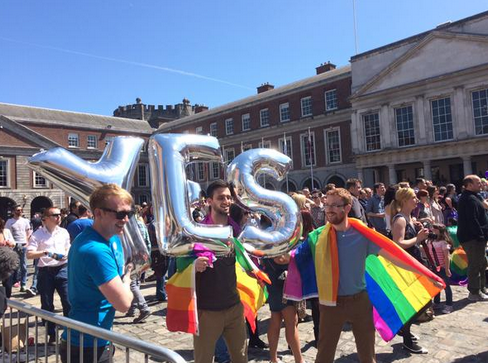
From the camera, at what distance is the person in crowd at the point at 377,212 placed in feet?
28.2

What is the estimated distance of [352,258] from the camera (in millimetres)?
3223

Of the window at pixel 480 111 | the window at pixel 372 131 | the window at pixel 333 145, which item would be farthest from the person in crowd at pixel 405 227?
the window at pixel 333 145

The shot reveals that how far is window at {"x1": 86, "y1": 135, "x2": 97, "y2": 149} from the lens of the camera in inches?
1775

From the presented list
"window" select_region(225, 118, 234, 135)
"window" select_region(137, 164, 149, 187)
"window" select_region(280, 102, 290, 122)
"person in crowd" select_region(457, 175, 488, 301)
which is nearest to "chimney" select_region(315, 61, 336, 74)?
"window" select_region(280, 102, 290, 122)

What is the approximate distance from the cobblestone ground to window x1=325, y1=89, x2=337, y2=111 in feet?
91.2

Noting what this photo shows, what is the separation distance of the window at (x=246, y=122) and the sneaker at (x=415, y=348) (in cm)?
3538

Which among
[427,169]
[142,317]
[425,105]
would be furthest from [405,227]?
[425,105]

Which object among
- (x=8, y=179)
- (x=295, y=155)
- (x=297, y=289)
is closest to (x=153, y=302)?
(x=297, y=289)

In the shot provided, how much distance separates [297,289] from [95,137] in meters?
46.4

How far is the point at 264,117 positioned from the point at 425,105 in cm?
1557

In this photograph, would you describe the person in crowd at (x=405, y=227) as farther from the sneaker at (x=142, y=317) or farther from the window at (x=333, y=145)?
the window at (x=333, y=145)

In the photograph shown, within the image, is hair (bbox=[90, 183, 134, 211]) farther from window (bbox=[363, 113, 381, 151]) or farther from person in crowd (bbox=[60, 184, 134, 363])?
window (bbox=[363, 113, 381, 151])

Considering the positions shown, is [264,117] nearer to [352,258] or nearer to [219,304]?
[352,258]

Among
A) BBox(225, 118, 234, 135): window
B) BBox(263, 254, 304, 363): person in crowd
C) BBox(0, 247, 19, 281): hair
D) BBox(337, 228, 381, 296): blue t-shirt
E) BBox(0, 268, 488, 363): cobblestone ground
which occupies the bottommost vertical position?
BBox(0, 268, 488, 363): cobblestone ground
